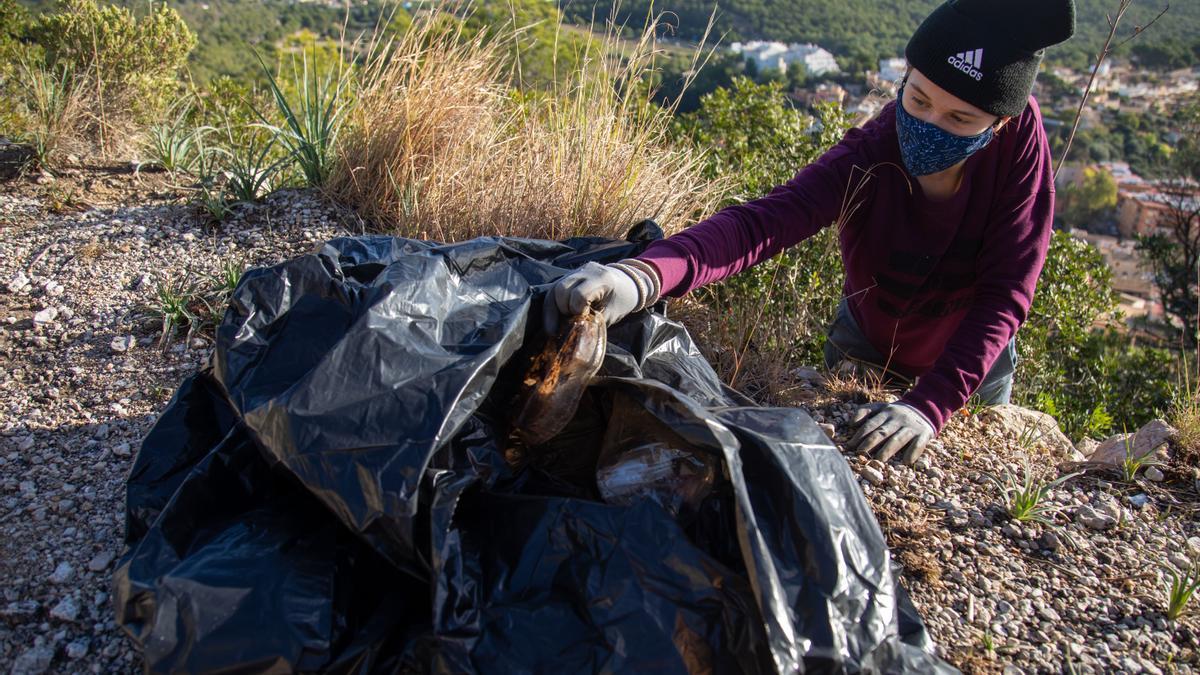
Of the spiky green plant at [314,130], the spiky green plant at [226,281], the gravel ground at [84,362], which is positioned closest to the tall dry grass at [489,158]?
the spiky green plant at [314,130]

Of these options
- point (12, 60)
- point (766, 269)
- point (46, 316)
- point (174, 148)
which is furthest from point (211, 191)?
point (12, 60)

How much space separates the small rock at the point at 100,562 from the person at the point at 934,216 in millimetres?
1149

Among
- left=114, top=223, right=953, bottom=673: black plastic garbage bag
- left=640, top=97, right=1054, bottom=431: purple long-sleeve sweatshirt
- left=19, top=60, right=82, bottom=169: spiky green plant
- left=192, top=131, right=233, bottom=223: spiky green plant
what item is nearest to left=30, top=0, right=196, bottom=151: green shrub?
left=19, top=60, right=82, bottom=169: spiky green plant

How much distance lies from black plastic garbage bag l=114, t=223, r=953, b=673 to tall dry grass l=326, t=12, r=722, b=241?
132 centimetres

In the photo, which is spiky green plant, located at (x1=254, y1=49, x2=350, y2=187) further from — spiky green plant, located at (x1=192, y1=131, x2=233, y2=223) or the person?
the person

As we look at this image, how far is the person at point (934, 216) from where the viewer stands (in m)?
1.98

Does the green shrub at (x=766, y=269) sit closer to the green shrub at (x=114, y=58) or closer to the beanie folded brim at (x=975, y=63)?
the beanie folded brim at (x=975, y=63)

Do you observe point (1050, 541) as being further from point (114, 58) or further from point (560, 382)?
point (114, 58)

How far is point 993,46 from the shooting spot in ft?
6.44

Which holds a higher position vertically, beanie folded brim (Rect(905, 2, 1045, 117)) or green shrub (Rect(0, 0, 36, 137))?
beanie folded brim (Rect(905, 2, 1045, 117))

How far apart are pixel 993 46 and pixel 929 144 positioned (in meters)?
0.28

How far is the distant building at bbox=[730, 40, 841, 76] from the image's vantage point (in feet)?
28.4

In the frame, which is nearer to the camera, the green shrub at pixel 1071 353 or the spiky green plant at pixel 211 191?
the spiky green plant at pixel 211 191

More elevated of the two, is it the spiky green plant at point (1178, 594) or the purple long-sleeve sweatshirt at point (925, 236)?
the purple long-sleeve sweatshirt at point (925, 236)
